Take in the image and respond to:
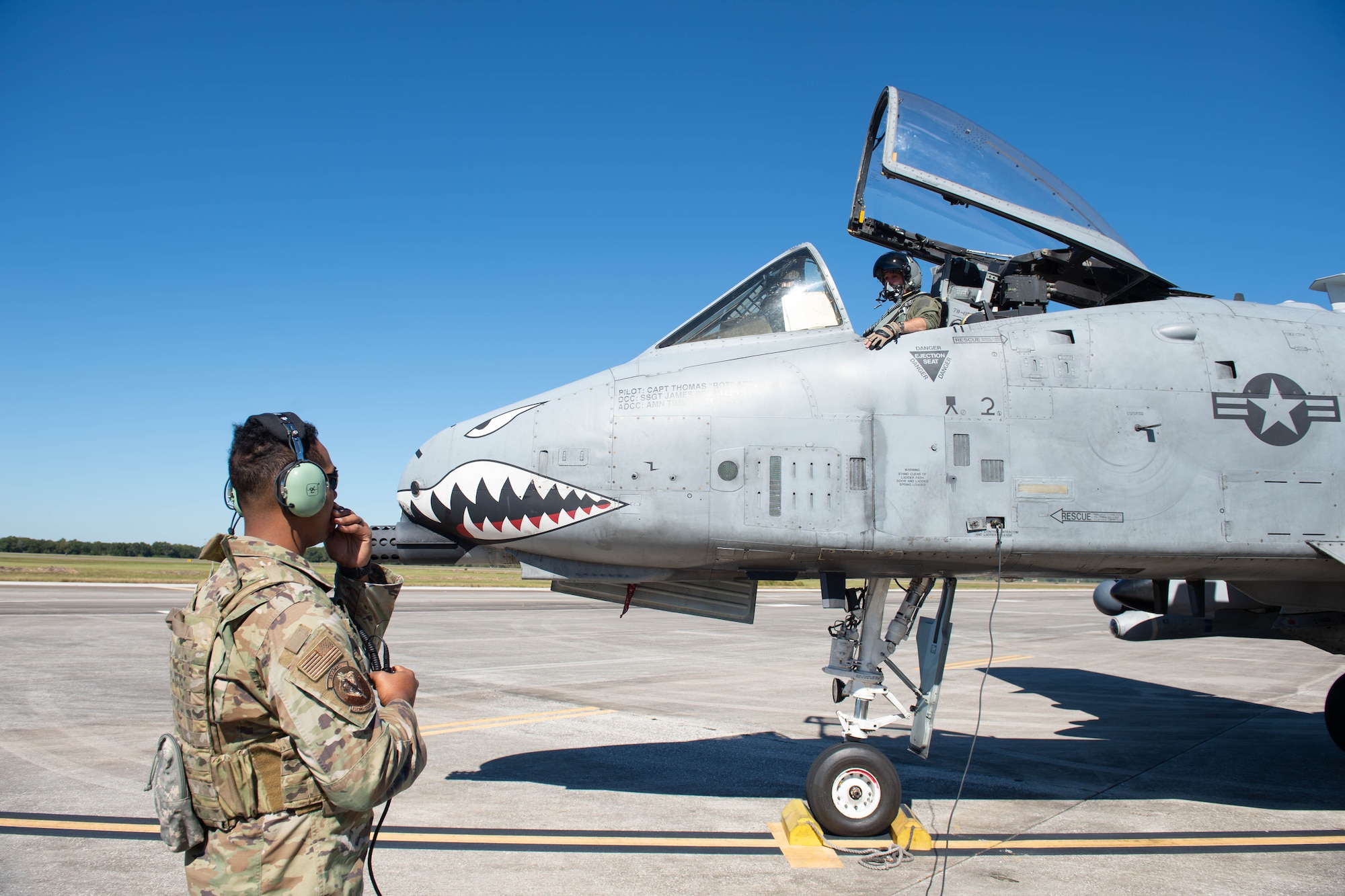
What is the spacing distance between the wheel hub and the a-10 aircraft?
14mm

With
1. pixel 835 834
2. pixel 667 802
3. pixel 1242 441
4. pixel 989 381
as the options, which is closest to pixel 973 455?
pixel 989 381

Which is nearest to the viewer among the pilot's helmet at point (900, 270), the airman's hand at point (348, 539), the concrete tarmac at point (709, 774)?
the airman's hand at point (348, 539)

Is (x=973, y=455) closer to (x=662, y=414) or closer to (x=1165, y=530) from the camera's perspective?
(x=1165, y=530)

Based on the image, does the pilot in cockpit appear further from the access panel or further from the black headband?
the black headband

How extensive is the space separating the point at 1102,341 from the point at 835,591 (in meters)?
2.53

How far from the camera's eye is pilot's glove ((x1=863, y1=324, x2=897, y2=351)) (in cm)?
548

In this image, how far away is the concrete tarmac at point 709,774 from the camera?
4648mm

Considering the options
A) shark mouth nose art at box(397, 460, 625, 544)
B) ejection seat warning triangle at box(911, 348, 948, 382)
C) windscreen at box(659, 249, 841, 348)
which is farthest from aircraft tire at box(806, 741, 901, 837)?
windscreen at box(659, 249, 841, 348)

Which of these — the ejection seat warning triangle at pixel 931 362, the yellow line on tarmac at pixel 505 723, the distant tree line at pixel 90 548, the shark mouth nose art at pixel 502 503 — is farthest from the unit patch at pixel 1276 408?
the distant tree line at pixel 90 548

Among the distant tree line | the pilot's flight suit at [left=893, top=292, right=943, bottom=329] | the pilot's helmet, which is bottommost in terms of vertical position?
the distant tree line

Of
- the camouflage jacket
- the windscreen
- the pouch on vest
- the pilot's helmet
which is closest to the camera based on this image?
the camouflage jacket

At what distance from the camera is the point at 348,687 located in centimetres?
204

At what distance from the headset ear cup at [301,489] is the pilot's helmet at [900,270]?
519 centimetres

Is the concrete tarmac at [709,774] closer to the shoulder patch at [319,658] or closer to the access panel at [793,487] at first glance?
the access panel at [793,487]
